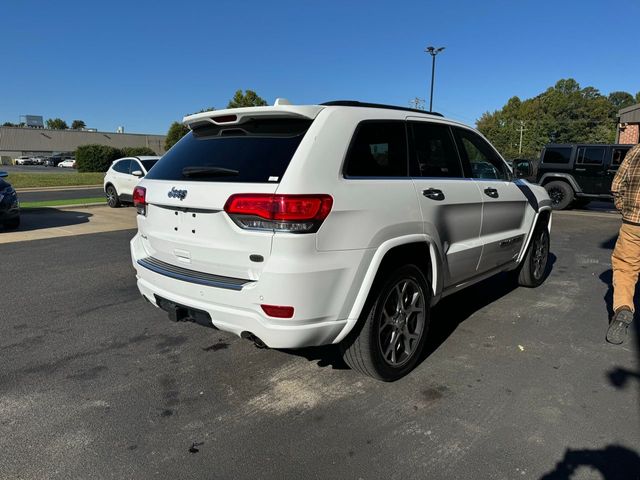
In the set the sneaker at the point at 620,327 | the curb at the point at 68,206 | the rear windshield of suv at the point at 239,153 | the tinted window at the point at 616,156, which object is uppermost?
the tinted window at the point at 616,156

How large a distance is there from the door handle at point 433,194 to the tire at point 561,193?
13.6m

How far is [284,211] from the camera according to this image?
8.60 feet

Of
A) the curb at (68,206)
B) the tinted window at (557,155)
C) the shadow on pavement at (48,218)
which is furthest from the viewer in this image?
the tinted window at (557,155)

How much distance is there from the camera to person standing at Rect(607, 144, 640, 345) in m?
4.14

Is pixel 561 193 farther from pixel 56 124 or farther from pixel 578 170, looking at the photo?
pixel 56 124

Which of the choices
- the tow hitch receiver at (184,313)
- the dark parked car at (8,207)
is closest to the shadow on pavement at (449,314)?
the tow hitch receiver at (184,313)

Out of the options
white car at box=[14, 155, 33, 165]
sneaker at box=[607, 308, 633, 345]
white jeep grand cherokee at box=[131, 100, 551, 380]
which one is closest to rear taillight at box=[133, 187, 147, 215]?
white jeep grand cherokee at box=[131, 100, 551, 380]

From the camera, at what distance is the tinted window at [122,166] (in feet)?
47.7

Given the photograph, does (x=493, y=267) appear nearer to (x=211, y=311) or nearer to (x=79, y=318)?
(x=211, y=311)

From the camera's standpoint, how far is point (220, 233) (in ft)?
9.45

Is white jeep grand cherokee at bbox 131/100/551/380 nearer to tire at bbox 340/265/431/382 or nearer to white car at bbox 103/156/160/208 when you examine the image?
tire at bbox 340/265/431/382

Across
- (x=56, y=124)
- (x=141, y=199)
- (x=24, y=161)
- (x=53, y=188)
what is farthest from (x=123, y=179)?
(x=56, y=124)

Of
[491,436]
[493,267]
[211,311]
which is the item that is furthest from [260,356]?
[493,267]

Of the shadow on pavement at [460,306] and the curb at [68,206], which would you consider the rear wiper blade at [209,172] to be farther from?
the curb at [68,206]
